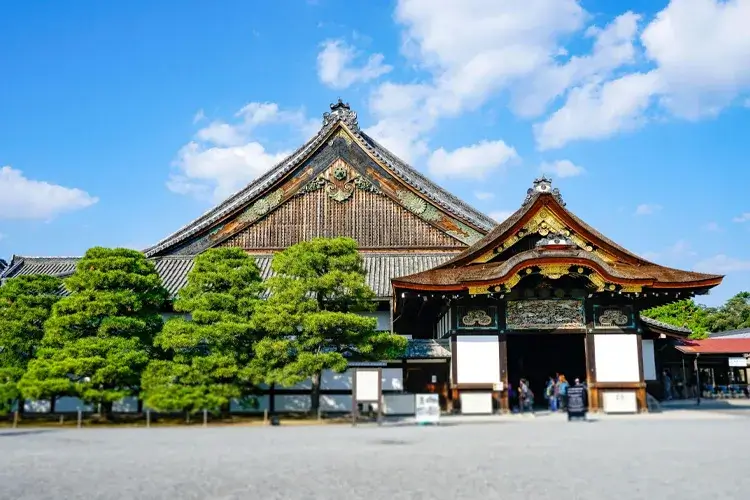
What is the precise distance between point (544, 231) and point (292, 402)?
433 inches

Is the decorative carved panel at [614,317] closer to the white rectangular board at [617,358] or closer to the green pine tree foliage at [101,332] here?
the white rectangular board at [617,358]

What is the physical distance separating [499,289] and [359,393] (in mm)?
5671

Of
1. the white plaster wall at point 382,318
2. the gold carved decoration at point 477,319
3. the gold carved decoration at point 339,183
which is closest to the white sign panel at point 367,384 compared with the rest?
the gold carved decoration at point 477,319

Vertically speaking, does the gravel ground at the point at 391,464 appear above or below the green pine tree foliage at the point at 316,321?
below

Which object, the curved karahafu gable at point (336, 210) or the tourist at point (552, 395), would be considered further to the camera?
the curved karahafu gable at point (336, 210)

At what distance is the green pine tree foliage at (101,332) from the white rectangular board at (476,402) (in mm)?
10316

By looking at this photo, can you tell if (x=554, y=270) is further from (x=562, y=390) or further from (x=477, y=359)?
(x=562, y=390)

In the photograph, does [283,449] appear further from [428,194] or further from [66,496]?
[428,194]

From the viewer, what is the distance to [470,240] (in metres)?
31.0

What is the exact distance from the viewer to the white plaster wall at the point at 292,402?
24547 millimetres

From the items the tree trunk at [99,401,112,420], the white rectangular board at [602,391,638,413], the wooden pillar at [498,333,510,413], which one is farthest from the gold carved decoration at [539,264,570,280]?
the tree trunk at [99,401,112,420]

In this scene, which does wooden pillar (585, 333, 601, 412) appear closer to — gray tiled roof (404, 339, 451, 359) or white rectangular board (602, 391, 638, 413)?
white rectangular board (602, 391, 638, 413)

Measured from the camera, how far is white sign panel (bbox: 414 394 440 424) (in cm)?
1889

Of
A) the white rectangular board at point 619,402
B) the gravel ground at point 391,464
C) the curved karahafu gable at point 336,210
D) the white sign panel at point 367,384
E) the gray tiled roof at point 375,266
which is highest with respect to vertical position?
the curved karahafu gable at point 336,210
